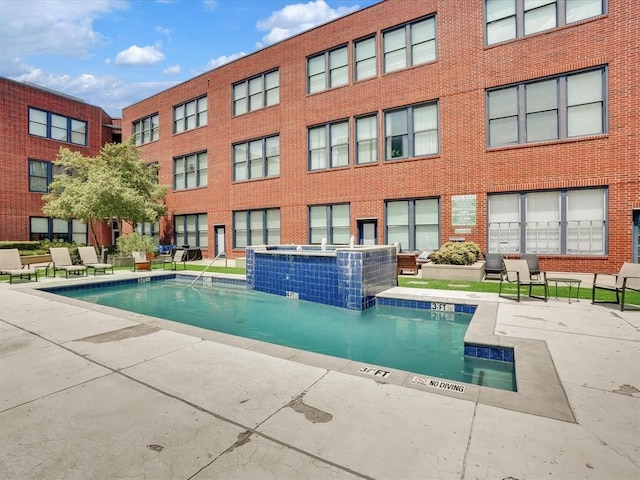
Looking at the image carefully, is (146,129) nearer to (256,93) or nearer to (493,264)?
(256,93)

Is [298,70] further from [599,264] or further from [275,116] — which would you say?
[599,264]

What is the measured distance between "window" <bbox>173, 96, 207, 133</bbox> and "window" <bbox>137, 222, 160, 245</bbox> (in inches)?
260

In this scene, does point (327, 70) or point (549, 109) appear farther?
point (327, 70)

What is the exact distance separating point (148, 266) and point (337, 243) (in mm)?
8383

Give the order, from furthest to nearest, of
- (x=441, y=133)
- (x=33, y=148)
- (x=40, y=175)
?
(x=40, y=175)
(x=33, y=148)
(x=441, y=133)

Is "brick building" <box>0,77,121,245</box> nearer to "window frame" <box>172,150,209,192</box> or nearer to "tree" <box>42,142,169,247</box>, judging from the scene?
"tree" <box>42,142,169,247</box>

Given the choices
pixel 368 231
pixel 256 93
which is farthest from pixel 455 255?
pixel 256 93

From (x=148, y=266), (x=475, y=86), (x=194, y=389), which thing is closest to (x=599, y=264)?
(x=475, y=86)

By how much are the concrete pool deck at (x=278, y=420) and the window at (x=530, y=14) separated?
40.2ft

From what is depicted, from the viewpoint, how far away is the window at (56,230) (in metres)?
22.5

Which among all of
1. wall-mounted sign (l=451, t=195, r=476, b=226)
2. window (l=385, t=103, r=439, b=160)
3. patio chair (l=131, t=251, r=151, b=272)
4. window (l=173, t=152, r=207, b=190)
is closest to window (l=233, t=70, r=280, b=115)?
window (l=173, t=152, r=207, b=190)

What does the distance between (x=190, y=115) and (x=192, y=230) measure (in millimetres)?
7411

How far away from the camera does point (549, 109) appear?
1208cm

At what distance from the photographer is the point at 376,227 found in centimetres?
1535
